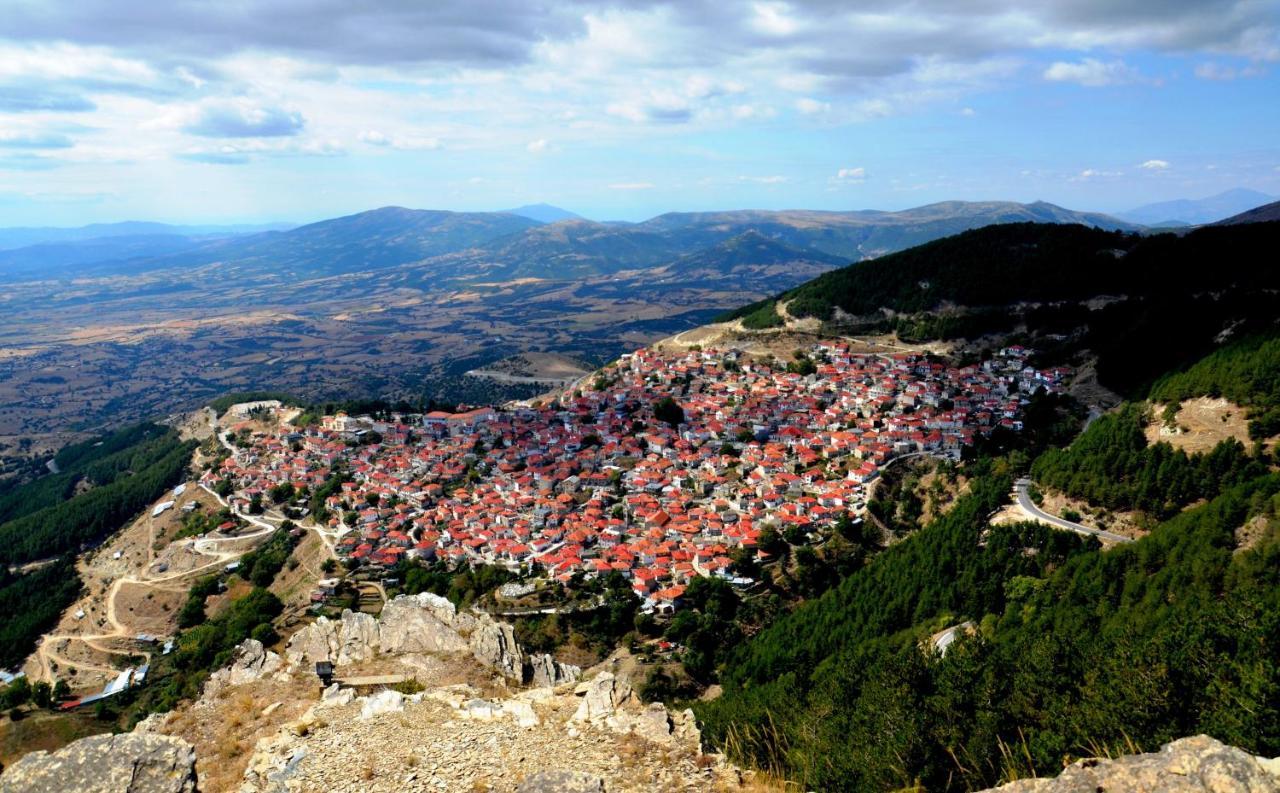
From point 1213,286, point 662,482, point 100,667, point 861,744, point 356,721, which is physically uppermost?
point 1213,286

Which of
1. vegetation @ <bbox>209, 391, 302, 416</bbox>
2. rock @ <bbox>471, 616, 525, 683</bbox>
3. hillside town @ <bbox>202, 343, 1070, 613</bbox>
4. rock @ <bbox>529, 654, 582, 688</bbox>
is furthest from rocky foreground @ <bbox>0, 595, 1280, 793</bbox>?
vegetation @ <bbox>209, 391, 302, 416</bbox>

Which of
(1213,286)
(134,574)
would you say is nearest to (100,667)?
(134,574)

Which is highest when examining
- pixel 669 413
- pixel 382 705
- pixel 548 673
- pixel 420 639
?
pixel 382 705

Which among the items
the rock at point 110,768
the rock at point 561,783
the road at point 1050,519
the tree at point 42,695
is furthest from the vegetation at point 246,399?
Answer: the rock at point 561,783

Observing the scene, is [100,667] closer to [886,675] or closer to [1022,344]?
[886,675]

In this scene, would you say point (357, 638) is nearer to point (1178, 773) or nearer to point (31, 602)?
point (1178, 773)

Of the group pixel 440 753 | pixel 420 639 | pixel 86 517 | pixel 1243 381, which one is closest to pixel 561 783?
pixel 440 753

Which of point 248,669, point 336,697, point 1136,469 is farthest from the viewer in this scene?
point 1136,469
